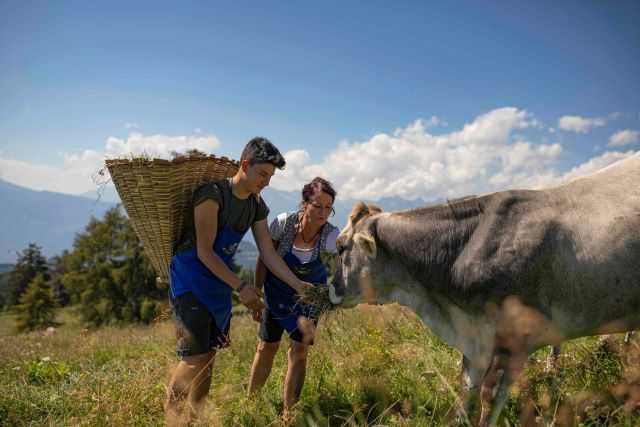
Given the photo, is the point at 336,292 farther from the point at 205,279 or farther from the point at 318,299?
the point at 205,279

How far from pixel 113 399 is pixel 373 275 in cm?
257

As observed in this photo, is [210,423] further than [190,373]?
No

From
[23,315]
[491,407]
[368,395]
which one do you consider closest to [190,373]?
[368,395]

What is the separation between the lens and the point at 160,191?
348 centimetres

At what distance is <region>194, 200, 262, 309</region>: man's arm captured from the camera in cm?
334

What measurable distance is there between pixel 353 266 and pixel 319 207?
30.7 inches

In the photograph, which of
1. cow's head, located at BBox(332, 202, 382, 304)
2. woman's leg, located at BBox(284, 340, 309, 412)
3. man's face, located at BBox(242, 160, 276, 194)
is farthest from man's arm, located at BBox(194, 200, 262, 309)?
cow's head, located at BBox(332, 202, 382, 304)

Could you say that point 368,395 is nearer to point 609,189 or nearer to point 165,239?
point 165,239

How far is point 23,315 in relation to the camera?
150 feet

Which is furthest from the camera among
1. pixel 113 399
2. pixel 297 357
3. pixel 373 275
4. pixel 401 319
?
pixel 401 319

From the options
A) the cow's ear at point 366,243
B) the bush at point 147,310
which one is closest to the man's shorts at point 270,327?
the cow's ear at point 366,243

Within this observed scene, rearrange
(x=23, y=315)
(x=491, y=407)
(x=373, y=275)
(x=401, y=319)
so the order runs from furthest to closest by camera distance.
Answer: (x=23, y=315), (x=401, y=319), (x=373, y=275), (x=491, y=407)

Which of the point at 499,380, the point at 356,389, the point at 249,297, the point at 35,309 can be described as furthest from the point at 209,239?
the point at 35,309

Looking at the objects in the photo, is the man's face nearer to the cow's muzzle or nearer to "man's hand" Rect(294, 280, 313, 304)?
"man's hand" Rect(294, 280, 313, 304)
